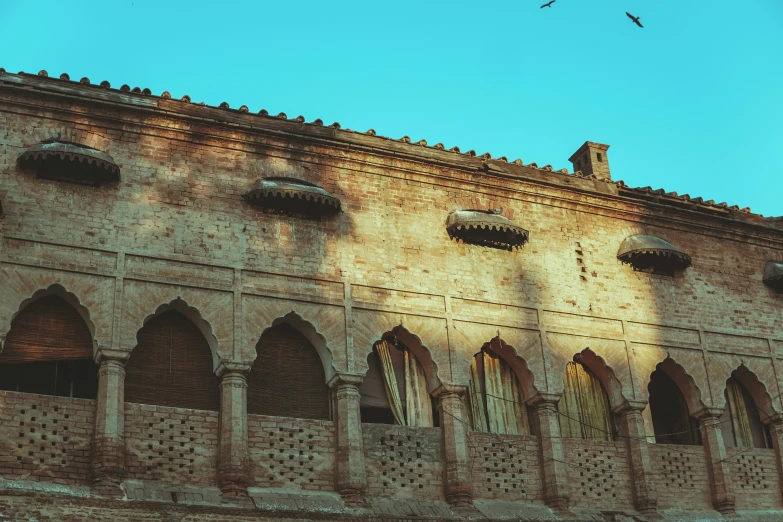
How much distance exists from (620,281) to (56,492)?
9.55 metres

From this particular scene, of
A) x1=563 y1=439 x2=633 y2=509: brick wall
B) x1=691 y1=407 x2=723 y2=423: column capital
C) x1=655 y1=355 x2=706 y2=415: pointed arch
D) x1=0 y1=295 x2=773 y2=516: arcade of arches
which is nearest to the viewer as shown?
x1=0 y1=295 x2=773 y2=516: arcade of arches

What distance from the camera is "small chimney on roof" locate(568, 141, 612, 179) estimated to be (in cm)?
1986

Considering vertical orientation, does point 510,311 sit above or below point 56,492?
above

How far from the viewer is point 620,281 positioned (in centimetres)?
1805

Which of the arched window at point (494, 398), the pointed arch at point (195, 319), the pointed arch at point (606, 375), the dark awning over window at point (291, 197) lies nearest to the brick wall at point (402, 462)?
the arched window at point (494, 398)

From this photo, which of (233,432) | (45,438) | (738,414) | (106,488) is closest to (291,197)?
(233,432)

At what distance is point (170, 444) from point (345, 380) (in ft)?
8.52

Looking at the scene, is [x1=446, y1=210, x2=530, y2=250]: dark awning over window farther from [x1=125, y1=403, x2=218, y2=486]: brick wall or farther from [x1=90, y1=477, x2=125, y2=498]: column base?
[x1=90, y1=477, x2=125, y2=498]: column base

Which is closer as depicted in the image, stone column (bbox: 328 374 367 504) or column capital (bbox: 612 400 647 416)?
stone column (bbox: 328 374 367 504)

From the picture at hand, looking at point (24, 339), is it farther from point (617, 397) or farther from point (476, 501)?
point (617, 397)

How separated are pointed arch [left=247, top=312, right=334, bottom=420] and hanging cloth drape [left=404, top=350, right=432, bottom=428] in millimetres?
1328

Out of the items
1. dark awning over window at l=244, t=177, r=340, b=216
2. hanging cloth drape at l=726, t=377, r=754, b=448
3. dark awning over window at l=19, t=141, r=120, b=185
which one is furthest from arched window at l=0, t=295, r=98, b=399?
hanging cloth drape at l=726, t=377, r=754, b=448

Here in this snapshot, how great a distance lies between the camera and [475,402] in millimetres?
16531

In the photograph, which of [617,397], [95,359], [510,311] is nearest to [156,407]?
[95,359]
